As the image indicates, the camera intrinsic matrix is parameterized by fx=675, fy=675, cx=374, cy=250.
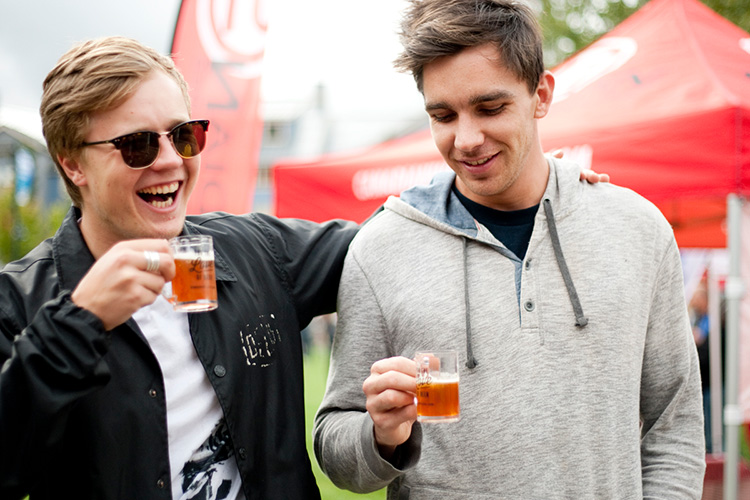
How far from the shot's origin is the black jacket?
5.42 feet

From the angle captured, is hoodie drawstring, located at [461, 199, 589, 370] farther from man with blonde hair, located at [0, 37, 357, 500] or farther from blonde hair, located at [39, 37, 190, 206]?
blonde hair, located at [39, 37, 190, 206]

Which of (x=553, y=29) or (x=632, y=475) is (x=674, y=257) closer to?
(x=632, y=475)

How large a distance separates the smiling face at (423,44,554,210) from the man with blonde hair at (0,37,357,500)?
0.74 m

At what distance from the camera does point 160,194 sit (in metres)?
2.18

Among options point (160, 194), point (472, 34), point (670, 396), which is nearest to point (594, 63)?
point (472, 34)

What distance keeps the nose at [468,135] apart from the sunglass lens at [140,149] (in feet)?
3.22

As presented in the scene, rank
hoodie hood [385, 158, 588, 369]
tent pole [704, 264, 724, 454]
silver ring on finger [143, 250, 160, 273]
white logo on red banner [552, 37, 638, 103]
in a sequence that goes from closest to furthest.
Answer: silver ring on finger [143, 250, 160, 273] < hoodie hood [385, 158, 588, 369] < white logo on red banner [552, 37, 638, 103] < tent pole [704, 264, 724, 454]

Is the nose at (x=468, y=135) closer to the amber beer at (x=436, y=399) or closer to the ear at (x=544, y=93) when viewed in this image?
the ear at (x=544, y=93)

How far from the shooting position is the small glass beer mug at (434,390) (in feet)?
6.28

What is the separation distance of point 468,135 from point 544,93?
45cm

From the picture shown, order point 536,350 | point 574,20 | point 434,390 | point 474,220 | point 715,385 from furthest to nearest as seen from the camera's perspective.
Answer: point 574,20, point 715,385, point 474,220, point 536,350, point 434,390

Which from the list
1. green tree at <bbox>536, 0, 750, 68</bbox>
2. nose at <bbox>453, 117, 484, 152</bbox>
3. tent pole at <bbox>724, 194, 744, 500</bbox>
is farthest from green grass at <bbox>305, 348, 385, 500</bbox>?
green tree at <bbox>536, 0, 750, 68</bbox>

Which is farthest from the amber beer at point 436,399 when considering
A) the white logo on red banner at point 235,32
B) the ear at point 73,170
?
Result: the white logo on red banner at point 235,32

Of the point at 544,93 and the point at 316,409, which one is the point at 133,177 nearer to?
the point at 544,93
